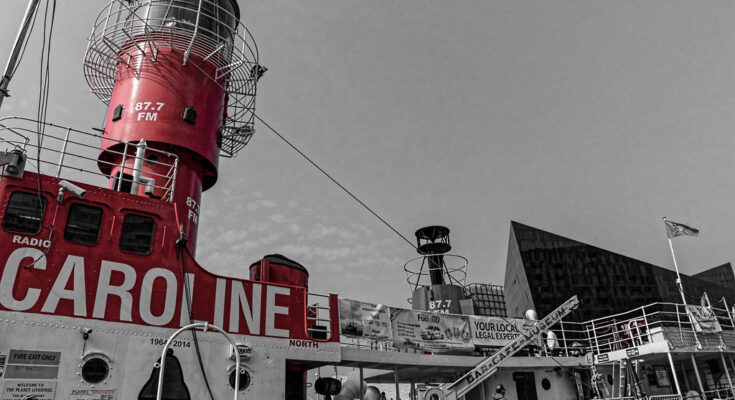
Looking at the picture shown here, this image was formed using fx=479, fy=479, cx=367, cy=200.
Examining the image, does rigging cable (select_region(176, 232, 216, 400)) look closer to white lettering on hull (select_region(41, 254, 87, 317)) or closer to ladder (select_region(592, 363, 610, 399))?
white lettering on hull (select_region(41, 254, 87, 317))

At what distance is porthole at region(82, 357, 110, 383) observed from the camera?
30.0ft

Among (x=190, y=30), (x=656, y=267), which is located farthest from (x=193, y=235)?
(x=656, y=267)

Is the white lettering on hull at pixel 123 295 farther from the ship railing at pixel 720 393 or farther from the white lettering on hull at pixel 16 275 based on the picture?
the ship railing at pixel 720 393

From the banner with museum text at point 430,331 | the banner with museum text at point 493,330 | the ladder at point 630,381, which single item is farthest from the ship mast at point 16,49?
the ladder at point 630,381

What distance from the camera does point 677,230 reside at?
24.0 metres

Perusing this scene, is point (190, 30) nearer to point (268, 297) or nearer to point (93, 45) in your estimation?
point (93, 45)

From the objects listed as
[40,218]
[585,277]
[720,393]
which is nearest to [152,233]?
[40,218]

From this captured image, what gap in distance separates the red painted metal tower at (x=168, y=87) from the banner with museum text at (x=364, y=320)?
16.0 ft

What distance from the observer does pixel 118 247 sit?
1021 centimetres

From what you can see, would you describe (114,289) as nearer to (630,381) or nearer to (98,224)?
(98,224)

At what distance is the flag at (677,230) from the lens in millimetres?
23906

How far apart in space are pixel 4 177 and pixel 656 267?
48.0 metres

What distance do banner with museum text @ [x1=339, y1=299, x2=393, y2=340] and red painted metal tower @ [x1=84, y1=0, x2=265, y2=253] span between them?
4.87m

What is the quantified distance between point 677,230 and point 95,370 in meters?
25.6
